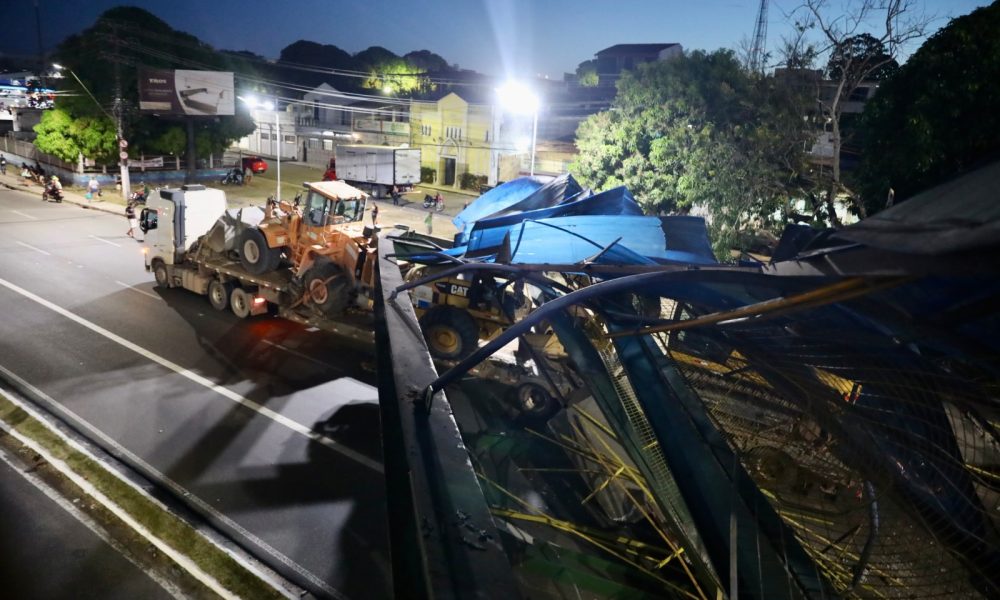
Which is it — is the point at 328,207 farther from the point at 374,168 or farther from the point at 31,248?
the point at 374,168

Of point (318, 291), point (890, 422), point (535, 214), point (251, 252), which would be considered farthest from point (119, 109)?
point (890, 422)

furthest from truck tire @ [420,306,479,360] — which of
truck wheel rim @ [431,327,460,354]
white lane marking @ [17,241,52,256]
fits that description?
white lane marking @ [17,241,52,256]

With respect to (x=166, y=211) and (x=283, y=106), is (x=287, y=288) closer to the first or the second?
(x=166, y=211)

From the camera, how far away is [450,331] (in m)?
10.2

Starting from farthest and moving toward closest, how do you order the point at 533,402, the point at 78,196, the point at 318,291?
the point at 78,196, the point at 318,291, the point at 533,402

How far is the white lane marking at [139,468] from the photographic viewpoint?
6176mm

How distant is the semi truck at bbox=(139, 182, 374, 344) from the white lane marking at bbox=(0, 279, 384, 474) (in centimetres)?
234

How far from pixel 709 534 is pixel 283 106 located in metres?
58.3

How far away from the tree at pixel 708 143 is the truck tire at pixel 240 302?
9538 mm

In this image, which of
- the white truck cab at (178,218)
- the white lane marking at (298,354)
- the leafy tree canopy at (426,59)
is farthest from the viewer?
the leafy tree canopy at (426,59)

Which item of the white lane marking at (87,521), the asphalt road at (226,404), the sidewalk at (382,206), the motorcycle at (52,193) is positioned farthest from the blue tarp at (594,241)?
the motorcycle at (52,193)

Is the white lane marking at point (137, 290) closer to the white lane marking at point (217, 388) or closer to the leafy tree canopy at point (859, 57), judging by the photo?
the white lane marking at point (217, 388)

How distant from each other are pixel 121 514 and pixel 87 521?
0.34 meters

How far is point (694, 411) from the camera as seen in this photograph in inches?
113
